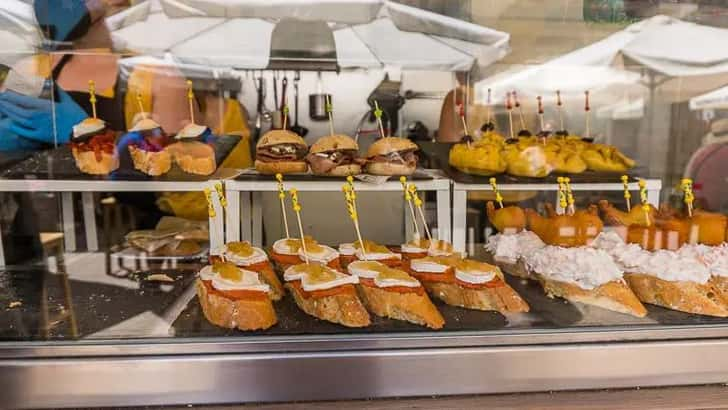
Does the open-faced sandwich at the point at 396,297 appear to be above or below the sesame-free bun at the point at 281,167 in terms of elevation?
below

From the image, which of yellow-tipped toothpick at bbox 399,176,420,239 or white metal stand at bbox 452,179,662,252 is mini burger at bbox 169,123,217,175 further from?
white metal stand at bbox 452,179,662,252

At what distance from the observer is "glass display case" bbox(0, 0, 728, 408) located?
1.77 m

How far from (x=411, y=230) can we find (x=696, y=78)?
11.9ft

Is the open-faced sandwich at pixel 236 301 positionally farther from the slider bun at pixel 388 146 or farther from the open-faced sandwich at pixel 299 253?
the slider bun at pixel 388 146

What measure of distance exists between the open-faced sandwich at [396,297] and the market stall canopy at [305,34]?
3.15 m

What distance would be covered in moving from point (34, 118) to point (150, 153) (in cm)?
126

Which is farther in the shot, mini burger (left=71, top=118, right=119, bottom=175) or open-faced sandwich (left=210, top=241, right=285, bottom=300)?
mini burger (left=71, top=118, right=119, bottom=175)

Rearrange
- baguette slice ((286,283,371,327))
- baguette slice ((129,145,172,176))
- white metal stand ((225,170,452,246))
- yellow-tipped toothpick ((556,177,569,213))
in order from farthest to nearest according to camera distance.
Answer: baguette slice ((129,145,172,176)) → yellow-tipped toothpick ((556,177,569,213)) → white metal stand ((225,170,452,246)) → baguette slice ((286,283,371,327))

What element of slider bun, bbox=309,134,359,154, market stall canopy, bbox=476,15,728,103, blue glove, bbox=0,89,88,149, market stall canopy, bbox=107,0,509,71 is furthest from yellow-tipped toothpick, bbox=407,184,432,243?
market stall canopy, bbox=476,15,728,103

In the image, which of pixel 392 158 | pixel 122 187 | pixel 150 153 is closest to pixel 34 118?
pixel 150 153

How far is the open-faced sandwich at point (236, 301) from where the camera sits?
72.4 inches

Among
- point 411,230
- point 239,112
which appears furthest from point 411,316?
point 239,112

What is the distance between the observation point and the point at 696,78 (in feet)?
16.3

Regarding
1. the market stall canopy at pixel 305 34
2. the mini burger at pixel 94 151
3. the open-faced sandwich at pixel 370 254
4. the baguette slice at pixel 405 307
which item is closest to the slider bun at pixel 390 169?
the open-faced sandwich at pixel 370 254
